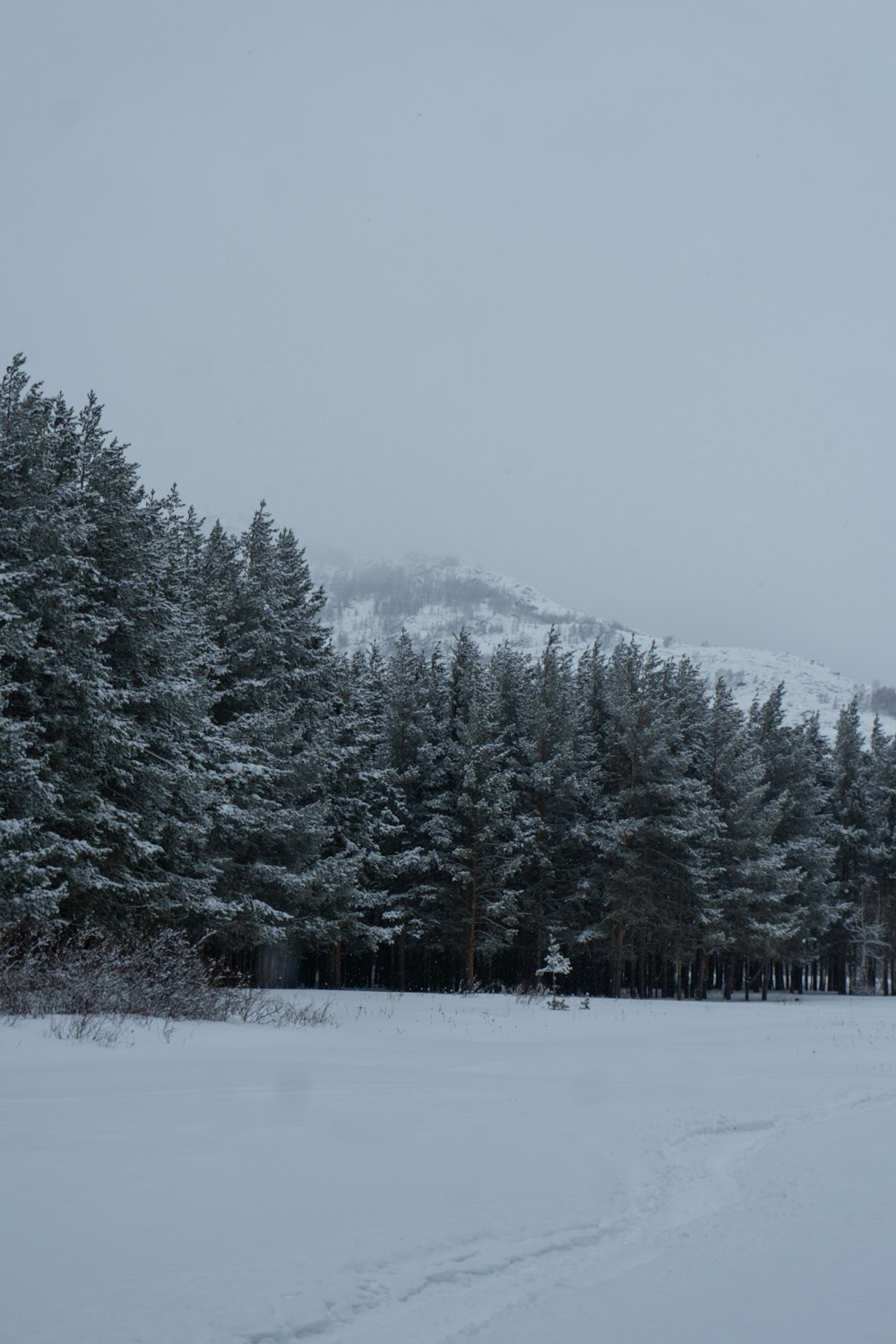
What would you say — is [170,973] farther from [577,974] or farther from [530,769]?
[577,974]

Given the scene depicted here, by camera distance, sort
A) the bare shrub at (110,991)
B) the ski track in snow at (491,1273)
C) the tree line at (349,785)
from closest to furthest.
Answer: the ski track in snow at (491,1273) → the bare shrub at (110,991) → the tree line at (349,785)

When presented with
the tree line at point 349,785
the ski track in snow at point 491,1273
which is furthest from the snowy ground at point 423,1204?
the tree line at point 349,785

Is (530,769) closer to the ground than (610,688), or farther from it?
closer to the ground

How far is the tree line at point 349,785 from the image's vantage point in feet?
73.2

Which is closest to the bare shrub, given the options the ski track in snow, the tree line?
the tree line

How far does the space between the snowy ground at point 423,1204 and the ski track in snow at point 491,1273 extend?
2 cm

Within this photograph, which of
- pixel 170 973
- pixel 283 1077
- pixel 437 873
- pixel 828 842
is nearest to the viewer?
pixel 283 1077

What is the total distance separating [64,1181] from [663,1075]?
31.6 feet

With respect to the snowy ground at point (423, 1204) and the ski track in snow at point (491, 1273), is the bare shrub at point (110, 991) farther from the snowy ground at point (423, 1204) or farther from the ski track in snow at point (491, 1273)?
the ski track in snow at point (491, 1273)

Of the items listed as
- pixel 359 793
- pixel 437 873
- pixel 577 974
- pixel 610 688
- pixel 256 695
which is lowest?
pixel 577 974

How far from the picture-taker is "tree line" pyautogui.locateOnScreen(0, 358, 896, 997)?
22312mm

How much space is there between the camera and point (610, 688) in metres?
48.9

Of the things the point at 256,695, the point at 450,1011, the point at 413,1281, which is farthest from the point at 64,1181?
the point at 256,695

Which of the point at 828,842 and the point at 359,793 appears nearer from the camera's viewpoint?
the point at 359,793
